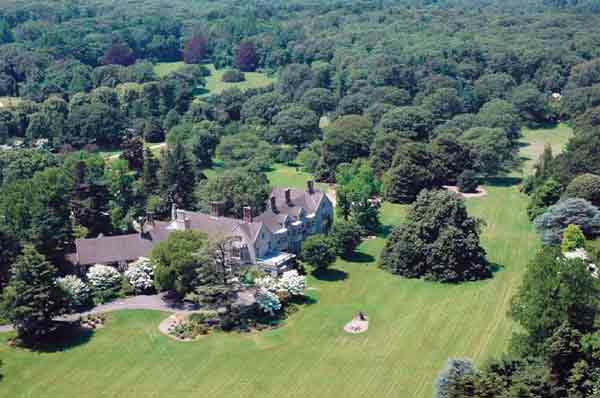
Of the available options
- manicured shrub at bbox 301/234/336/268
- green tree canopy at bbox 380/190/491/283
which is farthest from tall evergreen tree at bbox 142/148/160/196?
green tree canopy at bbox 380/190/491/283

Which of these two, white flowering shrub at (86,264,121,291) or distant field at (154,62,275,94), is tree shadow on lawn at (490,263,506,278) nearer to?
white flowering shrub at (86,264,121,291)

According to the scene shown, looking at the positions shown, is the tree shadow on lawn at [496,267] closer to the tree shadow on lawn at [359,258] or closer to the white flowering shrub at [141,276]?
the tree shadow on lawn at [359,258]

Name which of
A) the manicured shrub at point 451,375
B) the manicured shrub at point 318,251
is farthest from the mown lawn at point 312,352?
the manicured shrub at point 451,375

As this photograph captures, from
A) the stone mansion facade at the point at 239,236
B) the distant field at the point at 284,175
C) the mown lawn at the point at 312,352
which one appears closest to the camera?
the mown lawn at the point at 312,352

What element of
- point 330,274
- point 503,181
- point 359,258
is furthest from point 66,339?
point 503,181

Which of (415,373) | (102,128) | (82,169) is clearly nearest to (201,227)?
(82,169)

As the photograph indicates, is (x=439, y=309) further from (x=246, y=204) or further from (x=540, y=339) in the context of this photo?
(x=246, y=204)

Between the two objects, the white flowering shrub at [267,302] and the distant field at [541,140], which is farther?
the distant field at [541,140]
